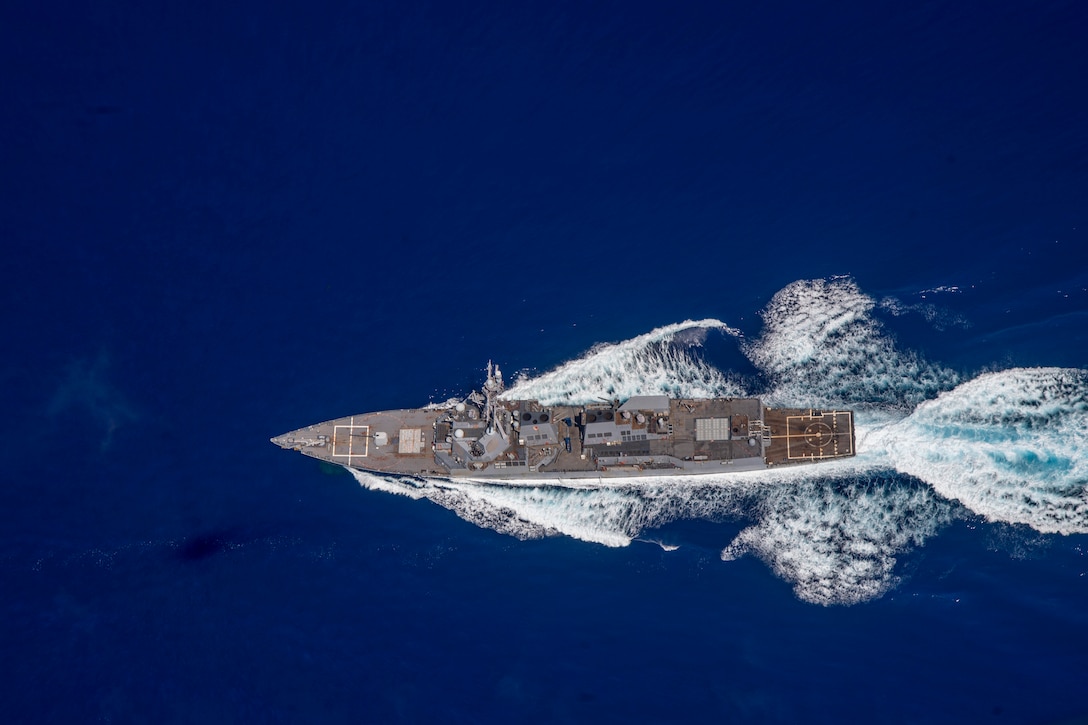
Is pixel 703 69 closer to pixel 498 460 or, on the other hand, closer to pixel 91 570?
pixel 498 460

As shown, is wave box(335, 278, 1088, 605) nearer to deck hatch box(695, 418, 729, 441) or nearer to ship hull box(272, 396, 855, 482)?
ship hull box(272, 396, 855, 482)

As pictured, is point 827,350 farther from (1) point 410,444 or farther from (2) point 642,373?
(1) point 410,444

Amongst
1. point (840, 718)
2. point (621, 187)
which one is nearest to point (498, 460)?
point (621, 187)

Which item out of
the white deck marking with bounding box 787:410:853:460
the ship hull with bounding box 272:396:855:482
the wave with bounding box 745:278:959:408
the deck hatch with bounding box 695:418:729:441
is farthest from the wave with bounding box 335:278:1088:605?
the deck hatch with bounding box 695:418:729:441

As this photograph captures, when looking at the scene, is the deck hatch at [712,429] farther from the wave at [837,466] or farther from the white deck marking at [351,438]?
the white deck marking at [351,438]

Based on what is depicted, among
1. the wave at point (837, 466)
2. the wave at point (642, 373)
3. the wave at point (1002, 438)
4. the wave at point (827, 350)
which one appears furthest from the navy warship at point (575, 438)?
the wave at point (1002, 438)
